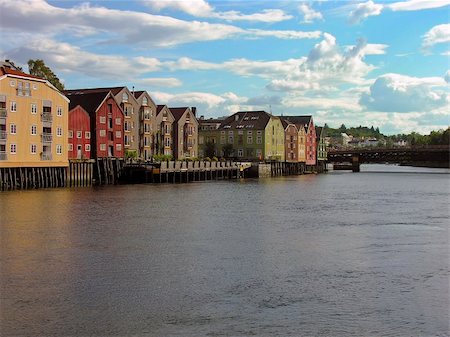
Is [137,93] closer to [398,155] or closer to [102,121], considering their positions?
[102,121]

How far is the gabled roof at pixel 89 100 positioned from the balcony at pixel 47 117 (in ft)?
38.4

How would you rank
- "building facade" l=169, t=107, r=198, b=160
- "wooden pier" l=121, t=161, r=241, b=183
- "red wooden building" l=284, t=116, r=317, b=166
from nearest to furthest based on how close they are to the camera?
"wooden pier" l=121, t=161, r=241, b=183 → "building facade" l=169, t=107, r=198, b=160 → "red wooden building" l=284, t=116, r=317, b=166

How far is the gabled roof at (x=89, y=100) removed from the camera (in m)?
88.9

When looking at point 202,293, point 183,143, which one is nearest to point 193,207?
point 202,293

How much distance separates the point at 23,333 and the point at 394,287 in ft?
37.2

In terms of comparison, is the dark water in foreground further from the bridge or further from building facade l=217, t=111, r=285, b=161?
the bridge

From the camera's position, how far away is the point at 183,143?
383 feet

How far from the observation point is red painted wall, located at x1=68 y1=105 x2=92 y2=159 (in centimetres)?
8394

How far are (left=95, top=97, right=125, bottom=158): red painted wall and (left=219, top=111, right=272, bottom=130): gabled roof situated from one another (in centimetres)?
4595

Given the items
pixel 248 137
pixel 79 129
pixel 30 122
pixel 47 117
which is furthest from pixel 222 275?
pixel 248 137

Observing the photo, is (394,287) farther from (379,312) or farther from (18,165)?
(18,165)

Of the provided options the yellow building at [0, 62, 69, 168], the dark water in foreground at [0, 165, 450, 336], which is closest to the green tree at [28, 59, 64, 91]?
the yellow building at [0, 62, 69, 168]

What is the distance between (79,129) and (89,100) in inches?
270

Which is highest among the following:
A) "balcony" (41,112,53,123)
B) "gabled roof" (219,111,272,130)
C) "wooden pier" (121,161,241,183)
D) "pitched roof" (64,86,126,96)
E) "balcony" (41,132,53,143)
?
"pitched roof" (64,86,126,96)
